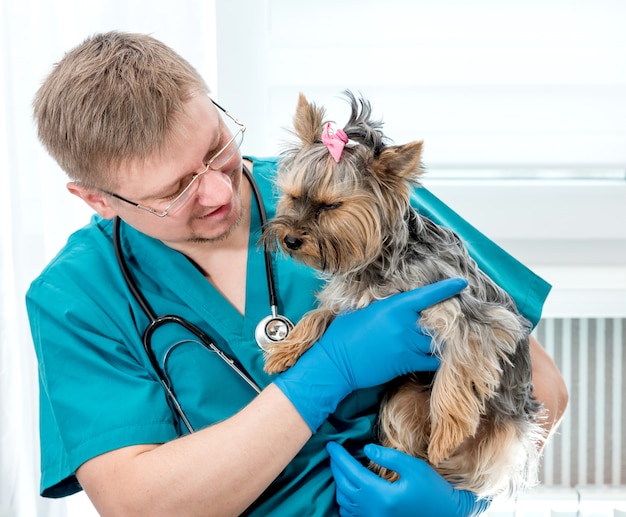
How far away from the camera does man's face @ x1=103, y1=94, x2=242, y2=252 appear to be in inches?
51.9

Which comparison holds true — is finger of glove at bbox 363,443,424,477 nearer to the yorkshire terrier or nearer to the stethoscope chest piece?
the yorkshire terrier

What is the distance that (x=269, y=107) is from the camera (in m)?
2.21

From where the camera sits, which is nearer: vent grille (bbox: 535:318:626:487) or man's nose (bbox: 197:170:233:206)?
man's nose (bbox: 197:170:233:206)

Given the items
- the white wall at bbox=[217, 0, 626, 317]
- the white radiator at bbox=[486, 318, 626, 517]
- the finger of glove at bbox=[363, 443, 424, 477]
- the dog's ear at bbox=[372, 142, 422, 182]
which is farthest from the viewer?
the white radiator at bbox=[486, 318, 626, 517]

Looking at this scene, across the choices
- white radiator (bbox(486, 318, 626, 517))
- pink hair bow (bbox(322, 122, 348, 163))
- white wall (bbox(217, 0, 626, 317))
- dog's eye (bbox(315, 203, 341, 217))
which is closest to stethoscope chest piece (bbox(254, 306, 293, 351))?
dog's eye (bbox(315, 203, 341, 217))

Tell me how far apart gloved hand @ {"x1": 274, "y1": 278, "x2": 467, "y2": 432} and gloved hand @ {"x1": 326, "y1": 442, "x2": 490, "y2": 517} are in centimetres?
12

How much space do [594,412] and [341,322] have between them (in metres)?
1.23

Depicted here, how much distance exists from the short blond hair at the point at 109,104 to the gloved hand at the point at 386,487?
0.69 metres

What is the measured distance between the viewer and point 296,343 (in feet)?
4.72

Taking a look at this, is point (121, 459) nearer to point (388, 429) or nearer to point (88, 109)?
point (388, 429)

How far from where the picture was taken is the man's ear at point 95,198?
1406mm

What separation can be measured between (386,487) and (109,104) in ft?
2.87

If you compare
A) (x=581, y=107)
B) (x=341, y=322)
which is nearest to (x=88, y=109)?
(x=341, y=322)

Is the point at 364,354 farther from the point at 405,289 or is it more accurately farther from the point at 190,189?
the point at 190,189
